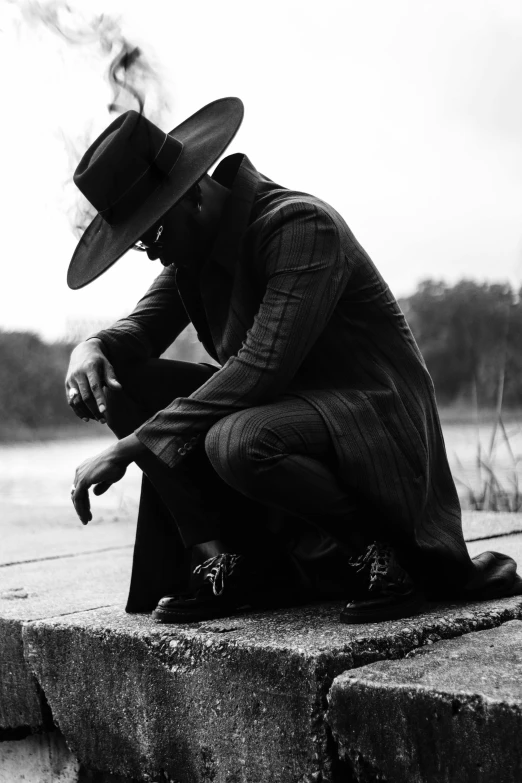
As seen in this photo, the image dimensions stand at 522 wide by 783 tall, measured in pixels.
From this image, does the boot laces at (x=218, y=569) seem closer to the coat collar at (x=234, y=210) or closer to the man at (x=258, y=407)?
the man at (x=258, y=407)

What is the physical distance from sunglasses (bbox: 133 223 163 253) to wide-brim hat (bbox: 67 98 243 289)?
0.04 metres

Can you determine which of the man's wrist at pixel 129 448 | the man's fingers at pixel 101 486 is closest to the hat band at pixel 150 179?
the man's wrist at pixel 129 448

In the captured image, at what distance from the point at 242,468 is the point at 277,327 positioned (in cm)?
32

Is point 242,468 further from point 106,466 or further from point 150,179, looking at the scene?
point 150,179

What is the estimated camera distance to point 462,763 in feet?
5.06

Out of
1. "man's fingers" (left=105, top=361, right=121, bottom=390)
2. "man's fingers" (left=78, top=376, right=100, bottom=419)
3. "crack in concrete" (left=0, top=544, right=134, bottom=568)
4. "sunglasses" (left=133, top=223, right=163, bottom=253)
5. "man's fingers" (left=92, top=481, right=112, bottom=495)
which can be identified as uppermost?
"sunglasses" (left=133, top=223, right=163, bottom=253)

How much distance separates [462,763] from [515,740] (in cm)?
12

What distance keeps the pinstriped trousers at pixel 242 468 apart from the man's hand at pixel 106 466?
67 millimetres

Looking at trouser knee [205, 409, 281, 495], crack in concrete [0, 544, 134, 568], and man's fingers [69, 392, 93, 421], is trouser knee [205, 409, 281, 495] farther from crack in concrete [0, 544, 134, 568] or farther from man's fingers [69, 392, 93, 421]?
crack in concrete [0, 544, 134, 568]

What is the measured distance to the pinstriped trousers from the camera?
1.93m

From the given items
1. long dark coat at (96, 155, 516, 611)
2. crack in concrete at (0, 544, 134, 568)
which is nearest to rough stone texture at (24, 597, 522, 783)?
long dark coat at (96, 155, 516, 611)

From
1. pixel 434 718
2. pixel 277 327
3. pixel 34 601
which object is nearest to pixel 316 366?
pixel 277 327

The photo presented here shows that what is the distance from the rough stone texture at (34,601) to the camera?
239 cm

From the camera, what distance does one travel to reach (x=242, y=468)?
191 cm
